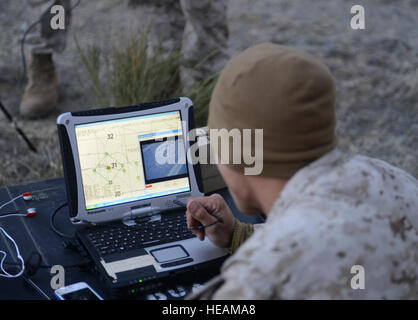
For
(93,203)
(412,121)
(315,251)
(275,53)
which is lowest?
(412,121)

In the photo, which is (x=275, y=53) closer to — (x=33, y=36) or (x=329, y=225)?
(x=329, y=225)

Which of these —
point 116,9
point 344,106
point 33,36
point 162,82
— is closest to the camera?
point 162,82

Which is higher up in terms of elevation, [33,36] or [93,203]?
[33,36]

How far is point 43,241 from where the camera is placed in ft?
4.77

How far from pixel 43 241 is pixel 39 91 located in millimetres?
2503

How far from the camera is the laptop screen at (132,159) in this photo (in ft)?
4.86

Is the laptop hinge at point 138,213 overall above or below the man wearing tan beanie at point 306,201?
below

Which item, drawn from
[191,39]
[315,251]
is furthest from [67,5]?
[315,251]

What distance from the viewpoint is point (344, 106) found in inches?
156

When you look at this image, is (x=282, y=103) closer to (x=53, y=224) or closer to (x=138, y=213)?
(x=138, y=213)

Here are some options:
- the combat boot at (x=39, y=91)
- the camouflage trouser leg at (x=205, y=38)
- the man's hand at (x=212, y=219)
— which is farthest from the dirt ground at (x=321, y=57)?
the man's hand at (x=212, y=219)

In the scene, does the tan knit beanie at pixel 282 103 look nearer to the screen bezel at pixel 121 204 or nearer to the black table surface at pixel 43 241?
the black table surface at pixel 43 241

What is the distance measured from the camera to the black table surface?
4.07 ft
